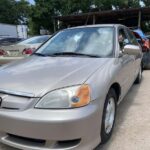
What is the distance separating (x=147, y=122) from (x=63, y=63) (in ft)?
5.24

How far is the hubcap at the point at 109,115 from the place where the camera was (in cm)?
339

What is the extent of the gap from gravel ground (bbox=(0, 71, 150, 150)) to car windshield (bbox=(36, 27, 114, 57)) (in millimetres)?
1106

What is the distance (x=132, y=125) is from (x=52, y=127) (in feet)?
5.83

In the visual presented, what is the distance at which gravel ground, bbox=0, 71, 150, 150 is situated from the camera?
340cm

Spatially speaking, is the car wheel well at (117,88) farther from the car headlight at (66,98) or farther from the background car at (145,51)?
the background car at (145,51)

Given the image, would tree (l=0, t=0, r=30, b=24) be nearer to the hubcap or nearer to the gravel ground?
the gravel ground

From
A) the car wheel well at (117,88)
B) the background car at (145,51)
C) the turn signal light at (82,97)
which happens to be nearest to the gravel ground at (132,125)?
the car wheel well at (117,88)

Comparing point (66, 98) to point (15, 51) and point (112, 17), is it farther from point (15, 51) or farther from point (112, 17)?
point (112, 17)

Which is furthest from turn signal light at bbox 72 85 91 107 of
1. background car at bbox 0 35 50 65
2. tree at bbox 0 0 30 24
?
tree at bbox 0 0 30 24

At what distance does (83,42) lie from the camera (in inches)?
171

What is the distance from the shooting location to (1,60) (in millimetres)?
7715

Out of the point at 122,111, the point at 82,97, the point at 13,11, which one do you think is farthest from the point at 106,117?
the point at 13,11

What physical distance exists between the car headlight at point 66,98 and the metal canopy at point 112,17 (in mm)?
17397

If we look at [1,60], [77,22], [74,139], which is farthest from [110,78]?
[77,22]
